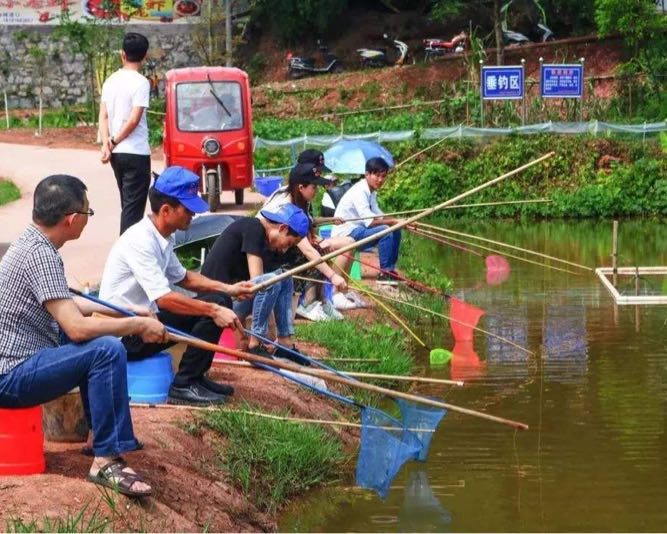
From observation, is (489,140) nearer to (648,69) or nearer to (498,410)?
(648,69)

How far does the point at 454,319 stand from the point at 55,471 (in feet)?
18.3

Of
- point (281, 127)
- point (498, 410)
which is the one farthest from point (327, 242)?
point (281, 127)

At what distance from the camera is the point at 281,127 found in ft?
87.5

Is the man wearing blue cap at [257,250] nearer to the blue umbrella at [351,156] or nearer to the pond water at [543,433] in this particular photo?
the pond water at [543,433]

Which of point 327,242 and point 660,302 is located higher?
point 327,242

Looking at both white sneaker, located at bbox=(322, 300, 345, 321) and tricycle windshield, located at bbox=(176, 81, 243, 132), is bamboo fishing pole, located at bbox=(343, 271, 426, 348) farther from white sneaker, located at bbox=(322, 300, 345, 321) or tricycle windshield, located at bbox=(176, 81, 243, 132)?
tricycle windshield, located at bbox=(176, 81, 243, 132)

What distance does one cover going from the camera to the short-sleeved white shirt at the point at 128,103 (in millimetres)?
9523

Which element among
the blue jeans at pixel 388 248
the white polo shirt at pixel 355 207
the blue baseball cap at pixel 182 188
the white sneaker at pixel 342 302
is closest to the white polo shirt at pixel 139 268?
the blue baseball cap at pixel 182 188

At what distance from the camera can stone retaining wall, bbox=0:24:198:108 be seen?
110ft

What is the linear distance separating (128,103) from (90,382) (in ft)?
14.1

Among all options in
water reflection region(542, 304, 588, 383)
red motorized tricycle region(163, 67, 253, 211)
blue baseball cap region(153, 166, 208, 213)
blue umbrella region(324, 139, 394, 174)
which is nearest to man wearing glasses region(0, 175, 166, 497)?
blue baseball cap region(153, 166, 208, 213)

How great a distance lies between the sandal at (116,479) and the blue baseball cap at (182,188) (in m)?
1.51

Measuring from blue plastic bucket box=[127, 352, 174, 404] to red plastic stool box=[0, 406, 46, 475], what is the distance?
135 centimetres

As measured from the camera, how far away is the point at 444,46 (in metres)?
33.0
